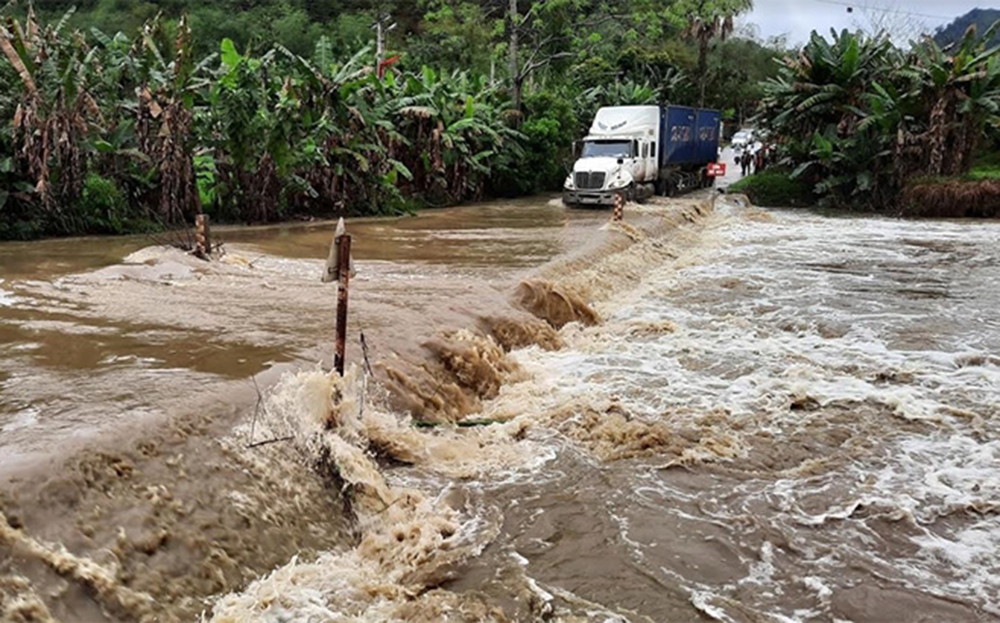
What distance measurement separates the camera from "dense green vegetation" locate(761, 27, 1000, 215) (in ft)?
89.8

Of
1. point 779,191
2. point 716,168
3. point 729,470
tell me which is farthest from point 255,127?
point 716,168

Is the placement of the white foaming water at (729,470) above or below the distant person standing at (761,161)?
below

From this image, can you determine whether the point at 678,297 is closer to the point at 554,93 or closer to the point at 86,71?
the point at 86,71

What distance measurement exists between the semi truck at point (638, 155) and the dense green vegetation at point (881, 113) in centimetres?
328

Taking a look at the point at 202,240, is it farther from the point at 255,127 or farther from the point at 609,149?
the point at 609,149

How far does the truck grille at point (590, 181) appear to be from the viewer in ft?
85.4

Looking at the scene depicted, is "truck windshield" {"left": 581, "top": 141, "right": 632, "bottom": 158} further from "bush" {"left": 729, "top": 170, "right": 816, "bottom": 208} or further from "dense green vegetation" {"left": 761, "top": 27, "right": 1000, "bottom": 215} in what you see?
"bush" {"left": 729, "top": 170, "right": 816, "bottom": 208}

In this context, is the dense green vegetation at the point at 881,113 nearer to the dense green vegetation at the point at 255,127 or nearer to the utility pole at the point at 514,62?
the dense green vegetation at the point at 255,127

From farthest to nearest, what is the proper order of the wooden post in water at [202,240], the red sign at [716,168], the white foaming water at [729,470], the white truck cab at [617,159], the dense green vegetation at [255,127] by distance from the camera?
the red sign at [716,168]
the white truck cab at [617,159]
the dense green vegetation at [255,127]
the wooden post in water at [202,240]
the white foaming water at [729,470]

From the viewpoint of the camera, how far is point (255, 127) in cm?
1878

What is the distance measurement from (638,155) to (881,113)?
8174 mm

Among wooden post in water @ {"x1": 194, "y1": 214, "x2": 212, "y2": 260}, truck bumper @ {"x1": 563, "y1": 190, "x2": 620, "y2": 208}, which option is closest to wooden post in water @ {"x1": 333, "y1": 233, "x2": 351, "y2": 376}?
wooden post in water @ {"x1": 194, "y1": 214, "x2": 212, "y2": 260}

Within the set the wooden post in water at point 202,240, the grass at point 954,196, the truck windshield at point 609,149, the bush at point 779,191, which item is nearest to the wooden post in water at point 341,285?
the wooden post in water at point 202,240

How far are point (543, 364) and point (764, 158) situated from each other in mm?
31534
